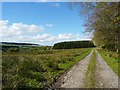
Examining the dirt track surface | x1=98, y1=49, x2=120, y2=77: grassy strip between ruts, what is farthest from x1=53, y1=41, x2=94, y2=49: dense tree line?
the dirt track surface

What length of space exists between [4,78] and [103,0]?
910 cm

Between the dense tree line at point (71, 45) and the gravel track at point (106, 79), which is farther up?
the gravel track at point (106, 79)

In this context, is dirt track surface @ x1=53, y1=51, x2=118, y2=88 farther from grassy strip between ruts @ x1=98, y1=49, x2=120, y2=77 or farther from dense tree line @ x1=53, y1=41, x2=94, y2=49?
dense tree line @ x1=53, y1=41, x2=94, y2=49

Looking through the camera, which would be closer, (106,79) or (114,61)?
(106,79)

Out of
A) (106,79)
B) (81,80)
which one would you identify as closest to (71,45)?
(106,79)

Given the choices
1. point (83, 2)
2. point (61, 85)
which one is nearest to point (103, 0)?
point (83, 2)

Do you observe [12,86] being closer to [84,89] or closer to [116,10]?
[84,89]

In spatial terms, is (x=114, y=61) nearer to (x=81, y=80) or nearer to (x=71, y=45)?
(x=81, y=80)

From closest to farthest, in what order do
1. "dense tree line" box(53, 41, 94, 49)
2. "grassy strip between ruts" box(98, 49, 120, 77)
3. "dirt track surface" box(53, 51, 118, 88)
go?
"dirt track surface" box(53, 51, 118, 88) → "grassy strip between ruts" box(98, 49, 120, 77) → "dense tree line" box(53, 41, 94, 49)

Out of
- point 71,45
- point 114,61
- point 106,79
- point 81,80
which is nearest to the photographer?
point 81,80

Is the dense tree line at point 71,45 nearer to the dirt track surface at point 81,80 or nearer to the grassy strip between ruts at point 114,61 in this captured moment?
the grassy strip between ruts at point 114,61

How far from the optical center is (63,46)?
6004 inches

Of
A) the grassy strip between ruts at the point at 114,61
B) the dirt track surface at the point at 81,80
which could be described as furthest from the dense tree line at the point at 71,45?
the dirt track surface at the point at 81,80

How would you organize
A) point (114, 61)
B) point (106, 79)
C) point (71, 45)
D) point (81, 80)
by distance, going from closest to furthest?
point (81, 80) → point (106, 79) → point (114, 61) → point (71, 45)
